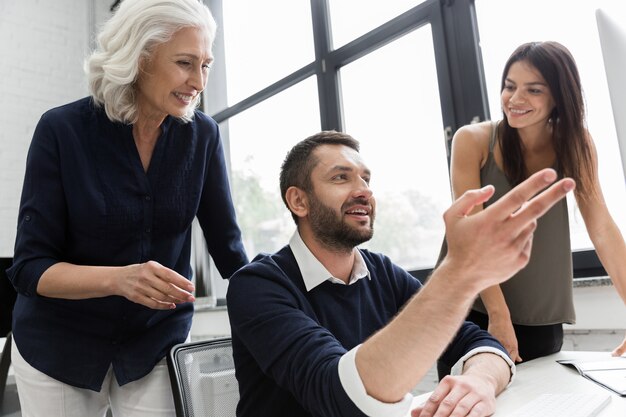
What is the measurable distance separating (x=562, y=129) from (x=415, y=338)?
108 centimetres

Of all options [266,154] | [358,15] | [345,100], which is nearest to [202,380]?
[345,100]

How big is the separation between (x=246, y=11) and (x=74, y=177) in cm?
361

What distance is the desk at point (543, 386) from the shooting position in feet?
2.65

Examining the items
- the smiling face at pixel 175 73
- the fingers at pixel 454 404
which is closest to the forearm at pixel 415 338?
the fingers at pixel 454 404

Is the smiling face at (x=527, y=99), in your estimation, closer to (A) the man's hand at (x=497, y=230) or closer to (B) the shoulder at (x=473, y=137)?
(B) the shoulder at (x=473, y=137)

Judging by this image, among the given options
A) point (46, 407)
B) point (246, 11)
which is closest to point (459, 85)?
point (46, 407)

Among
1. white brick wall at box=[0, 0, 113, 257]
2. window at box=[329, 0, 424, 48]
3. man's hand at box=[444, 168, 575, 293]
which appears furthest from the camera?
white brick wall at box=[0, 0, 113, 257]

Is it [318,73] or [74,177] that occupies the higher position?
[318,73]

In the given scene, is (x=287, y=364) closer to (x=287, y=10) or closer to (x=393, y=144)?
(x=393, y=144)

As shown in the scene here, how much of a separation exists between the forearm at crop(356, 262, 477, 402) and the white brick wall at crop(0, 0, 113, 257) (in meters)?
4.23

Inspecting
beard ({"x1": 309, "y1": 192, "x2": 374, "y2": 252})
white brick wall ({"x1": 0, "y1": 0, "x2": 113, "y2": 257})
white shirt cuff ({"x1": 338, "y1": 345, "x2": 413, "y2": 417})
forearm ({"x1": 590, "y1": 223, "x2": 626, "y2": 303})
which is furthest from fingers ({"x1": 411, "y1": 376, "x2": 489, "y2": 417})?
white brick wall ({"x1": 0, "y1": 0, "x2": 113, "y2": 257})

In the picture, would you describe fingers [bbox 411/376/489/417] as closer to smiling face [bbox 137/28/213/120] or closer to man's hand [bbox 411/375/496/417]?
man's hand [bbox 411/375/496/417]

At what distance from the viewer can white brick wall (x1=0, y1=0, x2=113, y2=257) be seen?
4.23 m

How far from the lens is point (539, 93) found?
1.49m
